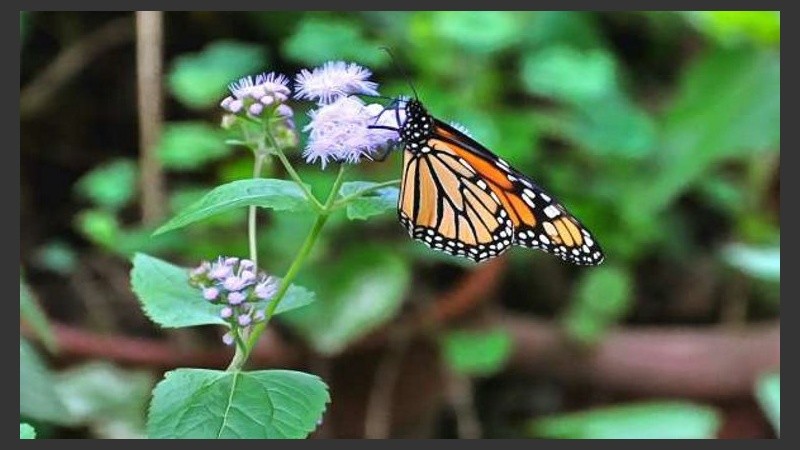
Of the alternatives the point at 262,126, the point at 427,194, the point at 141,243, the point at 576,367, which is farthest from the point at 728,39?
the point at 262,126

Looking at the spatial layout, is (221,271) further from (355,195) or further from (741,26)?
(741,26)

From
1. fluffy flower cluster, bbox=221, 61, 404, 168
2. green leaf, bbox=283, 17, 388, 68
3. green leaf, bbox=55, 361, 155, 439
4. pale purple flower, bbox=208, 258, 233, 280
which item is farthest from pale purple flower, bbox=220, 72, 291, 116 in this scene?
green leaf, bbox=55, 361, 155, 439

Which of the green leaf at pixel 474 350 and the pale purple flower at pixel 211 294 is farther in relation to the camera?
the green leaf at pixel 474 350

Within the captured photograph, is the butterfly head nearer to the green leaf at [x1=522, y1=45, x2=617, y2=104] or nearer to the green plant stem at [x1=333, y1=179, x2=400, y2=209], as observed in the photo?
the green plant stem at [x1=333, y1=179, x2=400, y2=209]

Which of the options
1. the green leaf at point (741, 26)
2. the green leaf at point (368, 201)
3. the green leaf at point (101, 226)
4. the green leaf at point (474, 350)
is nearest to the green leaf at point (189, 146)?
the green leaf at point (101, 226)

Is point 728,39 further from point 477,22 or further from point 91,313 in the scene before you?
point 91,313

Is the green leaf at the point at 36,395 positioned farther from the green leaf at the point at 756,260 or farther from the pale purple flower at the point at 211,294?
the green leaf at the point at 756,260
